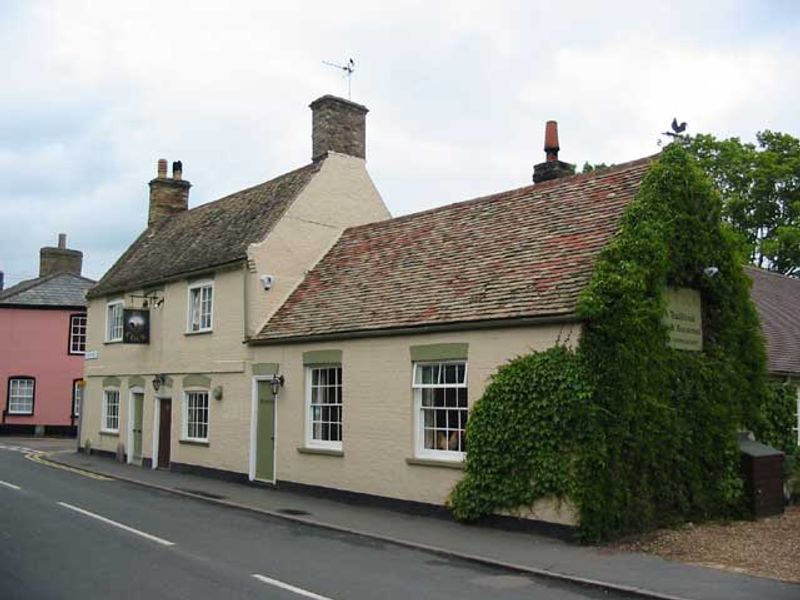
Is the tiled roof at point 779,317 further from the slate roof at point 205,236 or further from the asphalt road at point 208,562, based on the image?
the slate roof at point 205,236

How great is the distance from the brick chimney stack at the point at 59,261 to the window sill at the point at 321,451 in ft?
98.1

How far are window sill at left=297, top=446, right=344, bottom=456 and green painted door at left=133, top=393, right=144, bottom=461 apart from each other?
869 cm

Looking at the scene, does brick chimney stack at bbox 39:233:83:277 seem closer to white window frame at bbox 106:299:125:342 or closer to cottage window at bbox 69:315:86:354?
cottage window at bbox 69:315:86:354

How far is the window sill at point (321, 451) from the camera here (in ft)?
54.0

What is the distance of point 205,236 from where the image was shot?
925 inches

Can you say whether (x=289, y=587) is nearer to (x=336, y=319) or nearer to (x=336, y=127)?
→ (x=336, y=319)

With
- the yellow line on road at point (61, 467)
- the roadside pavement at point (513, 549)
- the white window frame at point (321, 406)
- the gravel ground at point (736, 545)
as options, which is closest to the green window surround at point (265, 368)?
the white window frame at point (321, 406)

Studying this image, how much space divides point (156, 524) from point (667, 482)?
8.33m

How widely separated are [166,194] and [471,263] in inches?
656

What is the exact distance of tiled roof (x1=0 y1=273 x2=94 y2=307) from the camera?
124 ft

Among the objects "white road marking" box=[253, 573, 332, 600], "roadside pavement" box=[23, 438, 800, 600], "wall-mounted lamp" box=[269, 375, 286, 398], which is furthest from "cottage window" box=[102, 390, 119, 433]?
"white road marking" box=[253, 573, 332, 600]

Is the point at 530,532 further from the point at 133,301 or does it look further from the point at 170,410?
the point at 133,301

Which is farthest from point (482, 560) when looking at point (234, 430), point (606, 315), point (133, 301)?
point (133, 301)

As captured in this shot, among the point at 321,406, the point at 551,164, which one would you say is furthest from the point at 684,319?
the point at 321,406
